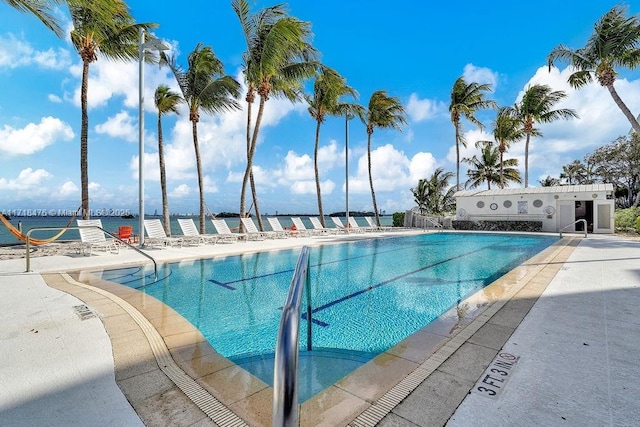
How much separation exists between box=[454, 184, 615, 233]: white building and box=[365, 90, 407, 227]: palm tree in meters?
7.07

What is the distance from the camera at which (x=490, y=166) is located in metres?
30.2

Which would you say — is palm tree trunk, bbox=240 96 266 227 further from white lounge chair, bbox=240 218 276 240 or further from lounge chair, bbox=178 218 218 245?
lounge chair, bbox=178 218 218 245

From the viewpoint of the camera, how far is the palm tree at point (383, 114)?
22141 mm

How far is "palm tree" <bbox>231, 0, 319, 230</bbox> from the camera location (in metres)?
13.2

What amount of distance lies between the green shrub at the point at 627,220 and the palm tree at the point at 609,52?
18.8ft

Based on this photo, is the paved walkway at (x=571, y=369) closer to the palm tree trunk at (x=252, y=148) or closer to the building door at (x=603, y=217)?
the palm tree trunk at (x=252, y=148)

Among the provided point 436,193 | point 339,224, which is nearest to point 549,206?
point 436,193

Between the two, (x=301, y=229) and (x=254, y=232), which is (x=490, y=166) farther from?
(x=254, y=232)

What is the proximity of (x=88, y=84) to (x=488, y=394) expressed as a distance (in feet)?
47.0

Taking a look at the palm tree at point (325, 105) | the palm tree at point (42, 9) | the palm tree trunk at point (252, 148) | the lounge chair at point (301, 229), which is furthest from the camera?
the palm tree at point (325, 105)

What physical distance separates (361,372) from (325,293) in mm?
3341

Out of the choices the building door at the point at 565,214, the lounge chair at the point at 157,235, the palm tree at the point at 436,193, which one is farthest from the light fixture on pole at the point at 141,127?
A: the palm tree at the point at 436,193

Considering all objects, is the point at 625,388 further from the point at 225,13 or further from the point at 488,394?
the point at 225,13

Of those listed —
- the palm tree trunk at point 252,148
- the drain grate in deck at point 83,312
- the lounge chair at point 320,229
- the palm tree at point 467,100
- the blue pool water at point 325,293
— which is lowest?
the blue pool water at point 325,293
